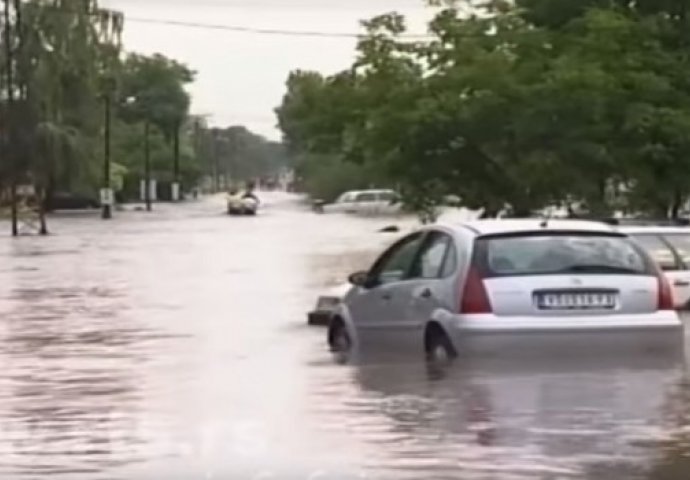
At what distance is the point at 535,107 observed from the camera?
32.3 metres

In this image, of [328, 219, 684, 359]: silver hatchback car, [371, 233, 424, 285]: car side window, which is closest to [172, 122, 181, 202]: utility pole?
[371, 233, 424, 285]: car side window

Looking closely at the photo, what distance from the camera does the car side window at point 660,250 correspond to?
79.9 ft

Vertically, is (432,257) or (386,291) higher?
(432,257)

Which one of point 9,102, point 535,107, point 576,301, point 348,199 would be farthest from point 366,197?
point 576,301

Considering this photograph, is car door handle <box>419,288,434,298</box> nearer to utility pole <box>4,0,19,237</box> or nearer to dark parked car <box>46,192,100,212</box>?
utility pole <box>4,0,19,237</box>

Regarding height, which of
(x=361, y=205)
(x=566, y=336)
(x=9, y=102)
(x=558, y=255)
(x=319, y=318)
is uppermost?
(x=9, y=102)

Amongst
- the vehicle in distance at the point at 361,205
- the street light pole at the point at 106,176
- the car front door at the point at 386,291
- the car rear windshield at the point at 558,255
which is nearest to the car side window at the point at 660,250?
the car front door at the point at 386,291

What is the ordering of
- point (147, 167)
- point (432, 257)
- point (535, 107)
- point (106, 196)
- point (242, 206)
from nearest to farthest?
point (432, 257) < point (535, 107) < point (106, 196) < point (242, 206) < point (147, 167)

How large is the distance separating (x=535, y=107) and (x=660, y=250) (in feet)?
26.9

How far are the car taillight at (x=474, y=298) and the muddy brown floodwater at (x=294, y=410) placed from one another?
45 centimetres

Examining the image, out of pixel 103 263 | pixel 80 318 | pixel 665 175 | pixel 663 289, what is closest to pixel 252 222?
pixel 103 263

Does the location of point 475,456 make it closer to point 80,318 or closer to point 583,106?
point 80,318

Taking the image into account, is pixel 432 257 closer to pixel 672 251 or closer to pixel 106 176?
pixel 672 251

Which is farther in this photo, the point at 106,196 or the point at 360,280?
the point at 106,196
